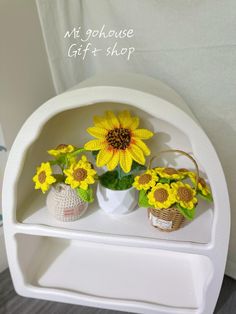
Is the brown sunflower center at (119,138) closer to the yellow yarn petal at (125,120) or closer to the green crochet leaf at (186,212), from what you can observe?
the yellow yarn petal at (125,120)

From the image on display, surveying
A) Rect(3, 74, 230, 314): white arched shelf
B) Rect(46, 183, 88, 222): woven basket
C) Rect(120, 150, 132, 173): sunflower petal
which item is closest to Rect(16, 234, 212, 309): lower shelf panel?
Rect(3, 74, 230, 314): white arched shelf

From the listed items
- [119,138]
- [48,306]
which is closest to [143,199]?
[119,138]

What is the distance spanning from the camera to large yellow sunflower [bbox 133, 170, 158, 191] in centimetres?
66

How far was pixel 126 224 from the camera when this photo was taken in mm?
718

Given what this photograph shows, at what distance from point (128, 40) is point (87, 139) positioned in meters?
0.28

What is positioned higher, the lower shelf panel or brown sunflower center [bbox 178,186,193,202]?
brown sunflower center [bbox 178,186,193,202]

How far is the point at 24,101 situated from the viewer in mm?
818

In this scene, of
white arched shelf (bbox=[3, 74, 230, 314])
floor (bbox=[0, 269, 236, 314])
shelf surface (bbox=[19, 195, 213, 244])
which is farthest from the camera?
floor (bbox=[0, 269, 236, 314])

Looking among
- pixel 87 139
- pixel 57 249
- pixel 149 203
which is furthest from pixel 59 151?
pixel 57 249

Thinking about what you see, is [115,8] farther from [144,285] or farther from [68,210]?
[144,285]

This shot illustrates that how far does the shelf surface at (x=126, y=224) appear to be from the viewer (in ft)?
2.22

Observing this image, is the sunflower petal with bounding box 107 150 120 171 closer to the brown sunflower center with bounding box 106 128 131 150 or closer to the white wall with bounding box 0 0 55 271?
the brown sunflower center with bounding box 106 128 131 150

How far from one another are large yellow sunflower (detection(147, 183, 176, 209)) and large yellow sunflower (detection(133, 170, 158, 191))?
0.01 m

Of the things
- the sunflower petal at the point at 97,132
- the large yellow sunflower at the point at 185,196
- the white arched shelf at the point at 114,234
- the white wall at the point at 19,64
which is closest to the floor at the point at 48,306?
the white arched shelf at the point at 114,234
